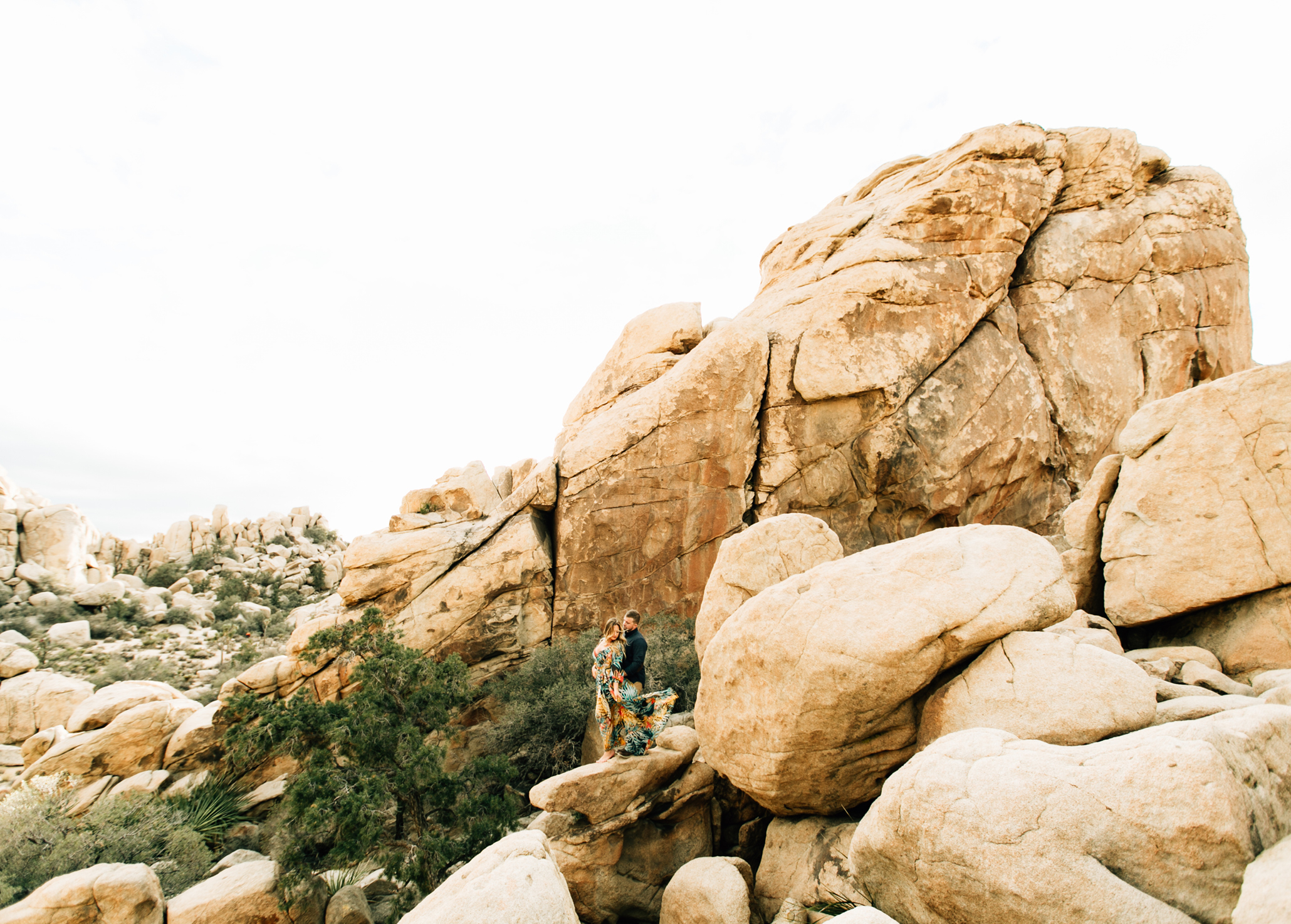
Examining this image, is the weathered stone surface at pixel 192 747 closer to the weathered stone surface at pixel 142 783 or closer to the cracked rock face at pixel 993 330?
the weathered stone surface at pixel 142 783

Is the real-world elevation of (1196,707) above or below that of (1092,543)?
below

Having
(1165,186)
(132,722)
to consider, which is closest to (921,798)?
(132,722)

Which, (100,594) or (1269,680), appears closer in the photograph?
(1269,680)

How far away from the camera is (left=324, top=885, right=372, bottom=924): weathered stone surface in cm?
914

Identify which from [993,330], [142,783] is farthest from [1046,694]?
[142,783]

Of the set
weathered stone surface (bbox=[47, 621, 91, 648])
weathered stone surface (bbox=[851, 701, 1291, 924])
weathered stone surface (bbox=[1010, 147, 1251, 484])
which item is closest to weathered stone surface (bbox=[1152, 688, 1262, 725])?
weathered stone surface (bbox=[851, 701, 1291, 924])

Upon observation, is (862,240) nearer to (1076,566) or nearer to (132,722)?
(1076,566)

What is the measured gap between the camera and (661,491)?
55.8ft

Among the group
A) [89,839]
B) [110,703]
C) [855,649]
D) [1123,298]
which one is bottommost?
[89,839]

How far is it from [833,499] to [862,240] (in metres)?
7.80

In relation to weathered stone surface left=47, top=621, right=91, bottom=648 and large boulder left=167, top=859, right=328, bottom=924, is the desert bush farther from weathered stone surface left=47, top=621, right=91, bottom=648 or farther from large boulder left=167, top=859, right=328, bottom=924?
weathered stone surface left=47, top=621, right=91, bottom=648

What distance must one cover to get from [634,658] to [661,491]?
312 inches

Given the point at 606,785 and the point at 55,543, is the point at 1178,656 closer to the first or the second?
the point at 606,785

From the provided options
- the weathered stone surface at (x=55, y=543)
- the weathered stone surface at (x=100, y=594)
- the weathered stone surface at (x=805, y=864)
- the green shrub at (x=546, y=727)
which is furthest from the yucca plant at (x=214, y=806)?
the weathered stone surface at (x=55, y=543)
